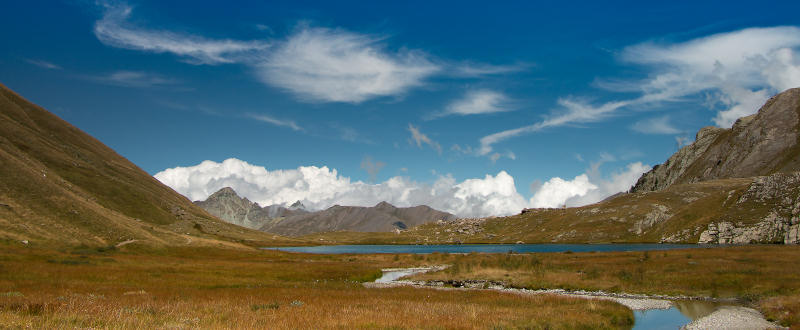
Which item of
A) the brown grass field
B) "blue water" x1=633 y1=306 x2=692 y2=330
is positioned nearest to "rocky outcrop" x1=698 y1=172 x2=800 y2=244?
"blue water" x1=633 y1=306 x2=692 y2=330

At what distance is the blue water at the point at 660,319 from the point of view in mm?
26903

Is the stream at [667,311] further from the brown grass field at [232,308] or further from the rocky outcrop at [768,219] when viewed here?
the rocky outcrop at [768,219]

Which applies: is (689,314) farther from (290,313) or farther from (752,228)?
(752,228)

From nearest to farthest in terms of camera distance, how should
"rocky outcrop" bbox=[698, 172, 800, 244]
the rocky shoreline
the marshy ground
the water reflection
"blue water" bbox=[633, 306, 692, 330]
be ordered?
the marshy ground → the rocky shoreline → "blue water" bbox=[633, 306, 692, 330] → the water reflection → "rocky outcrop" bbox=[698, 172, 800, 244]

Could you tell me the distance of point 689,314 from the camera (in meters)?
30.9

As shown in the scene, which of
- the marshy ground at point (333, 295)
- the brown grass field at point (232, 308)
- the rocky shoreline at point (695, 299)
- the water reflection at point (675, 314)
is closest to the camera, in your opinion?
the brown grass field at point (232, 308)

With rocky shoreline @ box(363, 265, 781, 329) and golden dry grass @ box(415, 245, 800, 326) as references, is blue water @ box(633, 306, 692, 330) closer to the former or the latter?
rocky shoreline @ box(363, 265, 781, 329)

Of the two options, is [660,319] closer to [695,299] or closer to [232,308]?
[695,299]

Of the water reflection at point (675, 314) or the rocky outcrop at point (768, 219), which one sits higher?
the rocky outcrop at point (768, 219)

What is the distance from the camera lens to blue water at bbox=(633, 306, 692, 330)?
26903mm

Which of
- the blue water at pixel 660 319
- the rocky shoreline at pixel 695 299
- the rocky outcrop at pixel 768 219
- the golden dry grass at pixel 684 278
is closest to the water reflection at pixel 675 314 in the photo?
the blue water at pixel 660 319

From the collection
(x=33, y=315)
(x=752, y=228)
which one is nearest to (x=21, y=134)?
(x=33, y=315)

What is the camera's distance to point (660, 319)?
29.3m

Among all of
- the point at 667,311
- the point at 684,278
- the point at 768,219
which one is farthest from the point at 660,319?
the point at 768,219
